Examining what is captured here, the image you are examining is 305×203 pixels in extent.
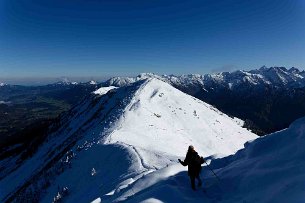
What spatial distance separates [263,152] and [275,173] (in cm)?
342

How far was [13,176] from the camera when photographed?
213ft

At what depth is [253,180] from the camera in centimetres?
1476

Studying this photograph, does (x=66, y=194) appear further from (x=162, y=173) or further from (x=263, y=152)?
(x=263, y=152)

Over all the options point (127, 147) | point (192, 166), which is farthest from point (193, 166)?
point (127, 147)

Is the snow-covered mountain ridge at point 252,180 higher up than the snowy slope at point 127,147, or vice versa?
the snow-covered mountain ridge at point 252,180

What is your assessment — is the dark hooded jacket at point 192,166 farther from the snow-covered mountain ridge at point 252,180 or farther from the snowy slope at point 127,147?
the snowy slope at point 127,147

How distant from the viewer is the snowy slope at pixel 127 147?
2642cm

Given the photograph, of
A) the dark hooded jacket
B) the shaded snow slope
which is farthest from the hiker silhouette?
the shaded snow slope

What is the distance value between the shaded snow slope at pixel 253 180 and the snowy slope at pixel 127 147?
3.49 ft

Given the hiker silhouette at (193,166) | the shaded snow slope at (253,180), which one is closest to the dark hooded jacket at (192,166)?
the hiker silhouette at (193,166)

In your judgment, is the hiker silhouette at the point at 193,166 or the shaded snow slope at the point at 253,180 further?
the hiker silhouette at the point at 193,166

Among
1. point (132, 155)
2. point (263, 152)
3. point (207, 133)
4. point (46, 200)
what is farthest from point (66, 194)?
point (207, 133)

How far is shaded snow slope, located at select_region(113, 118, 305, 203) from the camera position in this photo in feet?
42.4

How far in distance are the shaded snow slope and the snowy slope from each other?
106cm
